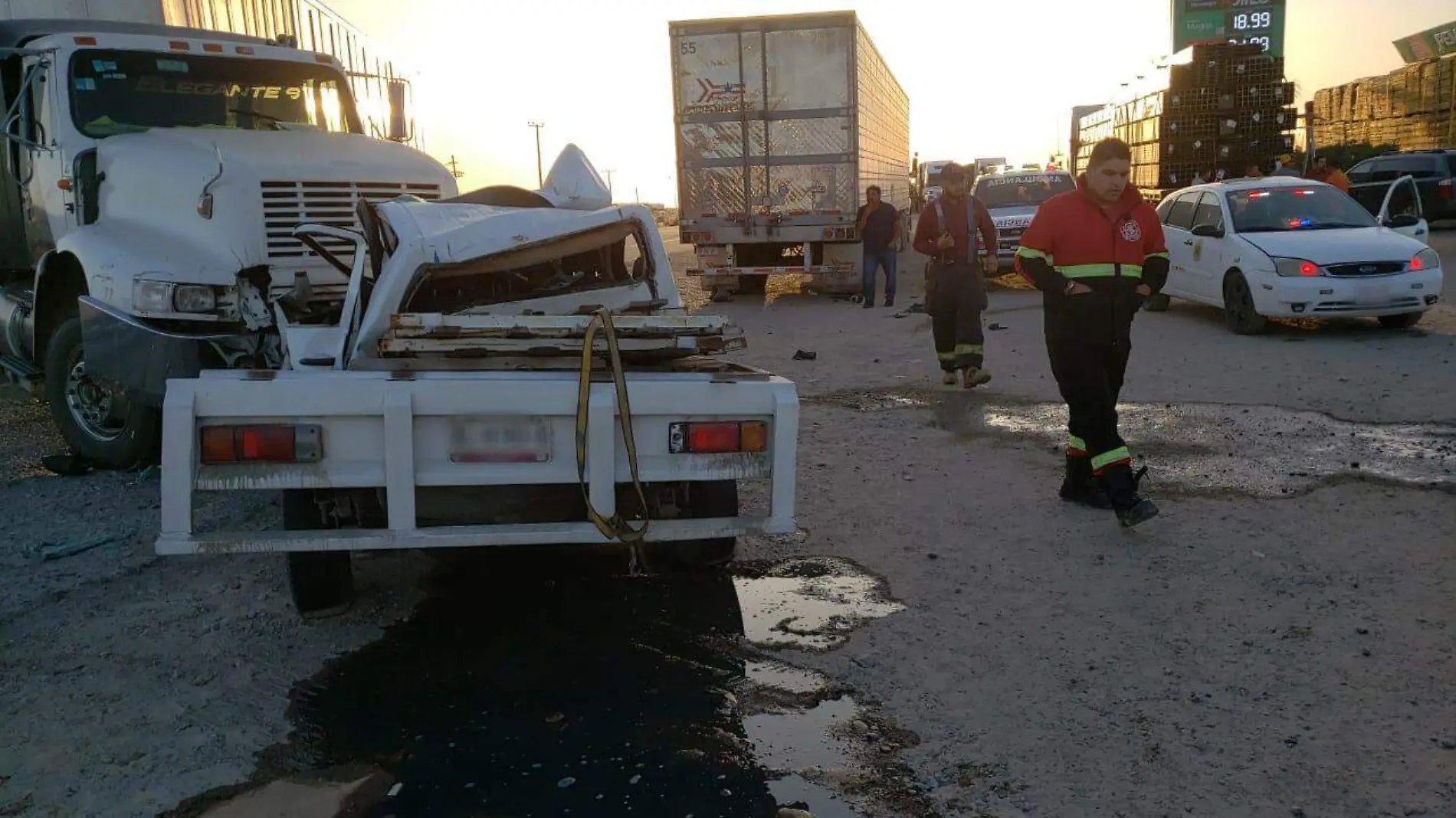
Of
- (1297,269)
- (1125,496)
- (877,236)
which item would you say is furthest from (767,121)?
(1125,496)

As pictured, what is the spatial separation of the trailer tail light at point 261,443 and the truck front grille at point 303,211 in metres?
2.74

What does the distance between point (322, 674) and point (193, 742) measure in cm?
57

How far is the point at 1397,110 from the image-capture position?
35719 millimetres

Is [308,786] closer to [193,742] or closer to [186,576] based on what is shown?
[193,742]

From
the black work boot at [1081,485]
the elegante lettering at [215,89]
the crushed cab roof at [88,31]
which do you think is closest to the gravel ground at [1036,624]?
the black work boot at [1081,485]

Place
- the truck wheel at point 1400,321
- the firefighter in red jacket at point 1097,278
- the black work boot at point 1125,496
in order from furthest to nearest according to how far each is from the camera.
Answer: the truck wheel at point 1400,321, the firefighter in red jacket at point 1097,278, the black work boot at point 1125,496

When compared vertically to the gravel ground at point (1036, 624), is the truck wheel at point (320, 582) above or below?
above

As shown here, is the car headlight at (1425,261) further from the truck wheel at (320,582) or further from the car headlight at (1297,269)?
the truck wheel at (320,582)

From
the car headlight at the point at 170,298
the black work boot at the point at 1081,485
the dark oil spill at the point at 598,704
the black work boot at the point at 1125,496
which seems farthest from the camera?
the car headlight at the point at 170,298

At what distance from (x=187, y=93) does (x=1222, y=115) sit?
2046 centimetres

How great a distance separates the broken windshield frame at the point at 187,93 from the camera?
7.27 meters

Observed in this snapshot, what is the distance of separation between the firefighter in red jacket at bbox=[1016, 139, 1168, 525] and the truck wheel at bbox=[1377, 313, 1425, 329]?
720cm

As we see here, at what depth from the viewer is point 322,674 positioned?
156 inches

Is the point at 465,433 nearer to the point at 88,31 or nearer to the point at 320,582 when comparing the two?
the point at 320,582
